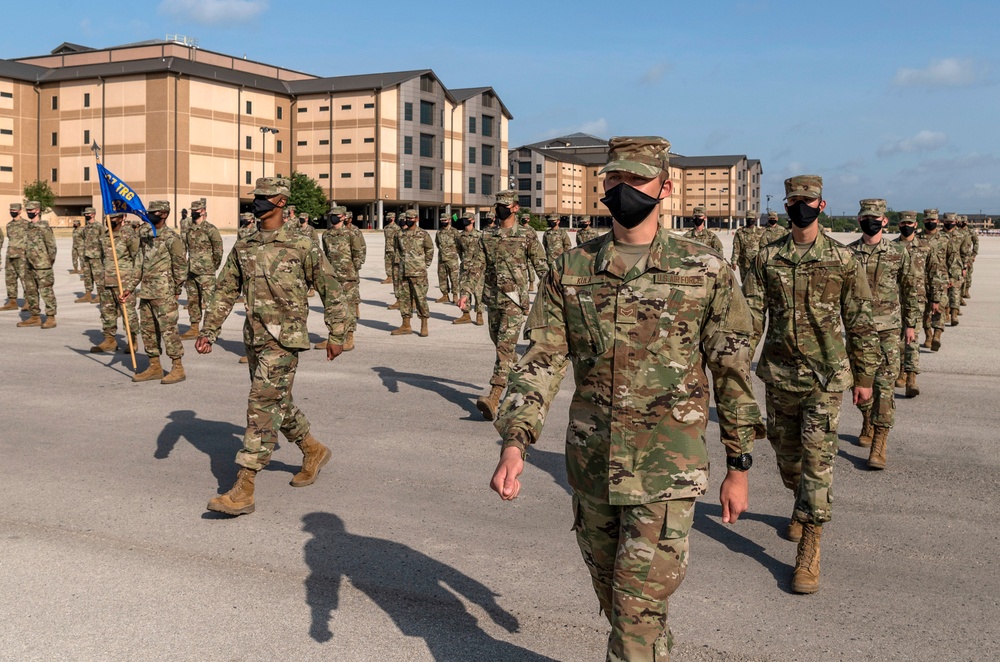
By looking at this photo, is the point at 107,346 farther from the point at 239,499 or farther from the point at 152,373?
the point at 239,499

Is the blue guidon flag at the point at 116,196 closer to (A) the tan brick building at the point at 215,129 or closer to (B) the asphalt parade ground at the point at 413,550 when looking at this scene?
(B) the asphalt parade ground at the point at 413,550

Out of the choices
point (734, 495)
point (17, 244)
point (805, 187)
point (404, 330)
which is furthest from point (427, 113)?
point (734, 495)

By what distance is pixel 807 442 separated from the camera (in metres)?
5.43

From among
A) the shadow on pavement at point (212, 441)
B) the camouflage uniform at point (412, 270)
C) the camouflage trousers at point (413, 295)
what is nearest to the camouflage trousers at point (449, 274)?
the camouflage uniform at point (412, 270)

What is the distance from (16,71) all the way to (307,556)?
284 ft

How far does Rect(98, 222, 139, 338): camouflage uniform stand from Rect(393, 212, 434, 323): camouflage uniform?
15.3 ft

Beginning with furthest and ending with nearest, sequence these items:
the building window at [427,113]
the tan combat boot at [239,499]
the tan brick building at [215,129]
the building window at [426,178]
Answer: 1. the building window at [426,178]
2. the building window at [427,113]
3. the tan brick building at [215,129]
4. the tan combat boot at [239,499]

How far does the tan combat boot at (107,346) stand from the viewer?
47.8 ft

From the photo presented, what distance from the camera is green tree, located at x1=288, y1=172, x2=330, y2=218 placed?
76062 mm

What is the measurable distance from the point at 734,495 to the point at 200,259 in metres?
14.2

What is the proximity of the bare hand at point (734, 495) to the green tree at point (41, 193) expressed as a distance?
264ft

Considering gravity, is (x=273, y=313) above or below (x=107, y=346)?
above

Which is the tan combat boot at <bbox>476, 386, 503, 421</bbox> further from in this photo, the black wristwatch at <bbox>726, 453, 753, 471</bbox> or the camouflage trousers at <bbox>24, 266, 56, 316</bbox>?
the camouflage trousers at <bbox>24, 266, 56, 316</bbox>

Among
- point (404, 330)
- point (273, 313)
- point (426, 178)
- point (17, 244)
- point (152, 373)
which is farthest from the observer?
point (426, 178)
